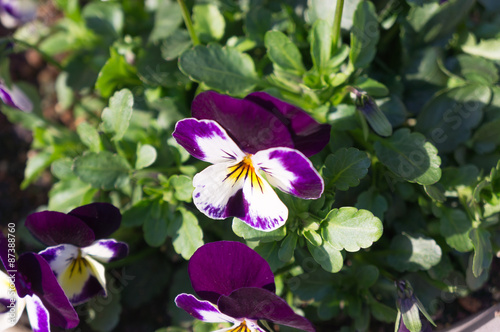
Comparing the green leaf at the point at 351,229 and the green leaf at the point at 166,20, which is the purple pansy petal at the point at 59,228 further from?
the green leaf at the point at 166,20

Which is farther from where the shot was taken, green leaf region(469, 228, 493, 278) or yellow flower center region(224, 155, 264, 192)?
green leaf region(469, 228, 493, 278)

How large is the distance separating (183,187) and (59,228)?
0.29 metres

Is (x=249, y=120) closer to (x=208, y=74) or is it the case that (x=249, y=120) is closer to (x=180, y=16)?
(x=208, y=74)

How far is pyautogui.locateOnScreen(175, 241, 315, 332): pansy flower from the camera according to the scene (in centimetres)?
93

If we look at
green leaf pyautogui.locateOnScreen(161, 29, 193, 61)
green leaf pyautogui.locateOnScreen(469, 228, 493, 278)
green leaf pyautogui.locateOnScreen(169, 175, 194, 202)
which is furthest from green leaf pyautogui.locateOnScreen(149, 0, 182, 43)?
green leaf pyautogui.locateOnScreen(469, 228, 493, 278)

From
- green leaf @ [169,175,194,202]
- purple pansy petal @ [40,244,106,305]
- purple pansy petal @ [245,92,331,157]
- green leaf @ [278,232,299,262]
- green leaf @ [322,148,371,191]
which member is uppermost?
purple pansy petal @ [245,92,331,157]

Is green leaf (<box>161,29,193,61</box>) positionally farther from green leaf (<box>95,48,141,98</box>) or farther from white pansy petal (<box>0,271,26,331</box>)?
white pansy petal (<box>0,271,26,331</box>)

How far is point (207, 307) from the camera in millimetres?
973

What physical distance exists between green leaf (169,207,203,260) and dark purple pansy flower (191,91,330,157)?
0.31 meters

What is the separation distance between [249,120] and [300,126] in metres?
0.10

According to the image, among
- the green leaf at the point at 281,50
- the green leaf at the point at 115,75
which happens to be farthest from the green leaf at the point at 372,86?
the green leaf at the point at 115,75

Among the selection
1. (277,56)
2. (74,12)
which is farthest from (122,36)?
(277,56)

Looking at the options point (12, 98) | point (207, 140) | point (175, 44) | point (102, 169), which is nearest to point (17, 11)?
point (12, 98)

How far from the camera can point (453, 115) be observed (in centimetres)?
137
